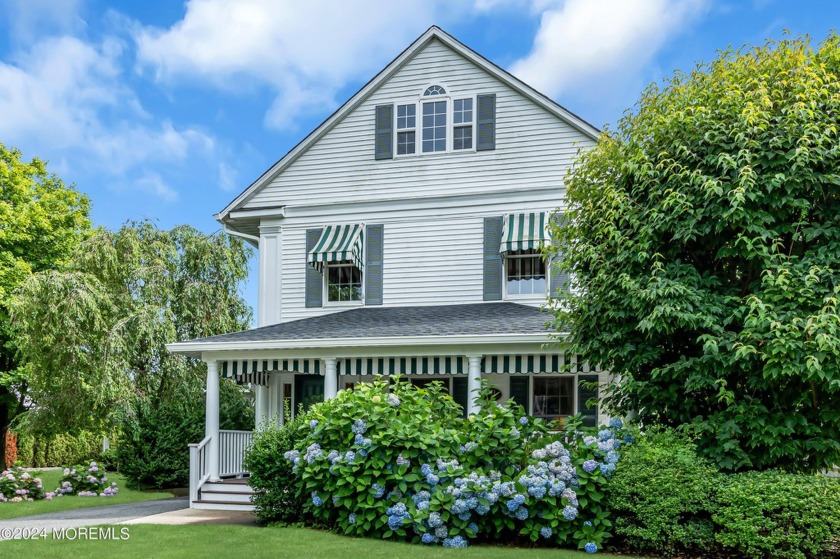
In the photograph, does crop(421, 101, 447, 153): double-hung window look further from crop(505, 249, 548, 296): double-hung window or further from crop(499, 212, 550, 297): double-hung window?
crop(505, 249, 548, 296): double-hung window

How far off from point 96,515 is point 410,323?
6768 mm

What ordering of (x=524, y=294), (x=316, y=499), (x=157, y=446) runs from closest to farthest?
(x=316, y=499)
(x=524, y=294)
(x=157, y=446)

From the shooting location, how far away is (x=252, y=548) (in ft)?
33.1

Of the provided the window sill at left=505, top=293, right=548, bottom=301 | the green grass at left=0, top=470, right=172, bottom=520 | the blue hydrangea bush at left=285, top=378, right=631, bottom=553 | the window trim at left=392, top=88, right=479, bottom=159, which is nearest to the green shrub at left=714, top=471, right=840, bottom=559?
the blue hydrangea bush at left=285, top=378, right=631, bottom=553

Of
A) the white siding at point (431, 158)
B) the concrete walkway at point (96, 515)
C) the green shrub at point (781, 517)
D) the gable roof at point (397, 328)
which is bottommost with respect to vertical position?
the concrete walkway at point (96, 515)

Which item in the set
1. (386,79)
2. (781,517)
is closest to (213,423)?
(386,79)

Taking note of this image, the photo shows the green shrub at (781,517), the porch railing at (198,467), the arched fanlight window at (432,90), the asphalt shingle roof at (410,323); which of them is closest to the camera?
the green shrub at (781,517)

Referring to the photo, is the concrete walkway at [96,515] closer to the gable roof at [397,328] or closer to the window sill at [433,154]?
the gable roof at [397,328]

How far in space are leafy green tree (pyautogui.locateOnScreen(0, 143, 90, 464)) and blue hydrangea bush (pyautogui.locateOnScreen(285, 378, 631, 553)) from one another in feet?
63.2

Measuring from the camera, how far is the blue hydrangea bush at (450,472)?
1020cm

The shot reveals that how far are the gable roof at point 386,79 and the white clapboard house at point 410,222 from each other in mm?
32

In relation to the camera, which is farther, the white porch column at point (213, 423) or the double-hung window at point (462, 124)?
the double-hung window at point (462, 124)

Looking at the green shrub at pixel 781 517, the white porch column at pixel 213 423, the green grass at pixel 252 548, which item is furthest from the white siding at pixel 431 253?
the green shrub at pixel 781 517

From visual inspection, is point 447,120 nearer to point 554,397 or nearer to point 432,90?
point 432,90
